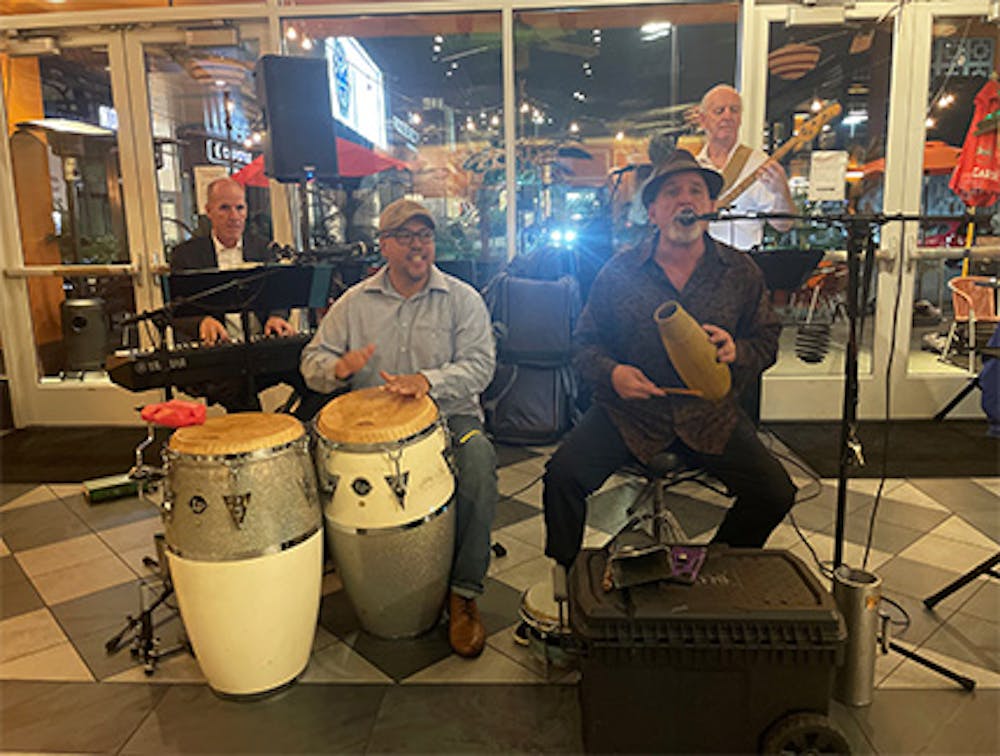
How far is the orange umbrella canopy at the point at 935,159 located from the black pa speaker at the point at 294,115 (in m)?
2.98

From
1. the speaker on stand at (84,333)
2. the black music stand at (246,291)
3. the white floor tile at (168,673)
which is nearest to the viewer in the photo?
the white floor tile at (168,673)

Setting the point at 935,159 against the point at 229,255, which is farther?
the point at 935,159

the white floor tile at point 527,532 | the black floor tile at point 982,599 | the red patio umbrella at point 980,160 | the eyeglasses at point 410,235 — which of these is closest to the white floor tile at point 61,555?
the white floor tile at point 527,532

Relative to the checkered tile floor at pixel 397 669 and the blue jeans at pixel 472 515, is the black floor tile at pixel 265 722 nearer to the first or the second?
the checkered tile floor at pixel 397 669

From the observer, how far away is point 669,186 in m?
2.10

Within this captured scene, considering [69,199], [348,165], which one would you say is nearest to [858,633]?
[348,165]

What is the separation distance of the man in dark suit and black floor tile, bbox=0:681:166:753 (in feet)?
3.58

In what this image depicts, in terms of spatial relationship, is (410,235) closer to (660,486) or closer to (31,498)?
(660,486)

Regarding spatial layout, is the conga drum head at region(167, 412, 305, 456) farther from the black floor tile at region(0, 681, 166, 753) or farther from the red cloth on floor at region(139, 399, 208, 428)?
the black floor tile at region(0, 681, 166, 753)

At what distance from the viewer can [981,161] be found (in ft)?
12.8

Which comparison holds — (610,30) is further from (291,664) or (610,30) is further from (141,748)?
(141,748)

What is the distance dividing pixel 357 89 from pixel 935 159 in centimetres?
339

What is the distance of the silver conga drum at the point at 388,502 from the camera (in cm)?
186

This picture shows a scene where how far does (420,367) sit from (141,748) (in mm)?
1235
